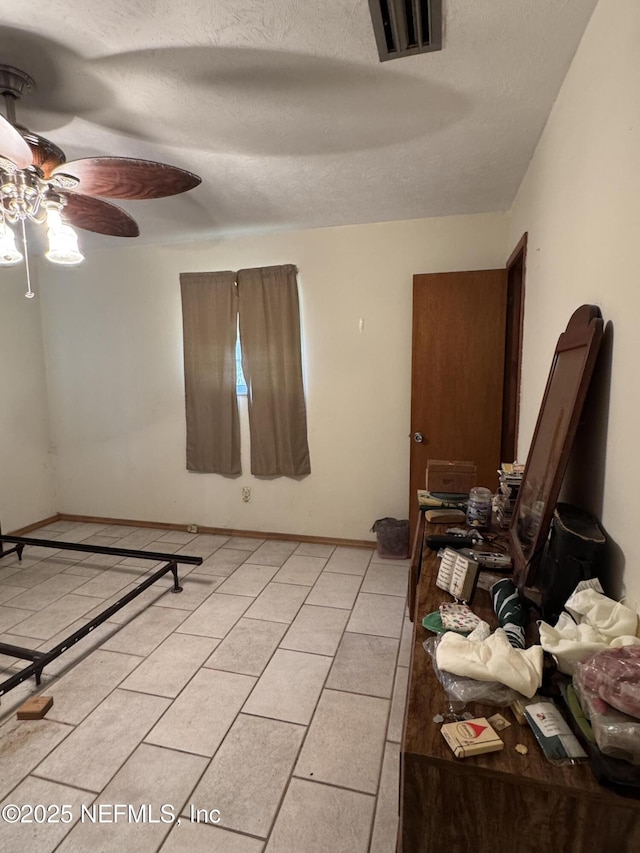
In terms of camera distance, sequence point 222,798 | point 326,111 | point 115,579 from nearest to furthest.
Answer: point 222,798
point 326,111
point 115,579

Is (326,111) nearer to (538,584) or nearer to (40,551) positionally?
(538,584)

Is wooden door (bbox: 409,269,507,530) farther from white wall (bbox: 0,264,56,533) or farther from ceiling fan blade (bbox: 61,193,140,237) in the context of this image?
white wall (bbox: 0,264,56,533)

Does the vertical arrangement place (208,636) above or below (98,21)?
below

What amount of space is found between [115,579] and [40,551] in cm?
102

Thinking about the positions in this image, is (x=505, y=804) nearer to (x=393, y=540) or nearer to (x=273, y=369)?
(x=393, y=540)

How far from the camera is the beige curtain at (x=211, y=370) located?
3.50 metres

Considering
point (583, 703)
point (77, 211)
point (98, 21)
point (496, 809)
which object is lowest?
point (496, 809)

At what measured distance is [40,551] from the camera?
3.51 meters

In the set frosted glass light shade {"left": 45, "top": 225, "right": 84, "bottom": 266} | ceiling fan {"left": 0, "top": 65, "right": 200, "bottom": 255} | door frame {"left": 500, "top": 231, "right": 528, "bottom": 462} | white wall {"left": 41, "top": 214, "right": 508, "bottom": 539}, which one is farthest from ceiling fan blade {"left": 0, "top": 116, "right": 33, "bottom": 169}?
door frame {"left": 500, "top": 231, "right": 528, "bottom": 462}

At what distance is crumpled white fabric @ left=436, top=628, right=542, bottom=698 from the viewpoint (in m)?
Result: 0.84

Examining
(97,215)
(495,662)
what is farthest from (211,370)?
(495,662)

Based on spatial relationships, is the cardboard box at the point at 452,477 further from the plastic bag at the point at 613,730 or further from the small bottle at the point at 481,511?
the plastic bag at the point at 613,730

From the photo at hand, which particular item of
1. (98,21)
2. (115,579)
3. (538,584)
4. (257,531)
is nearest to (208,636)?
(115,579)

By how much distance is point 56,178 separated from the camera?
1623 millimetres
